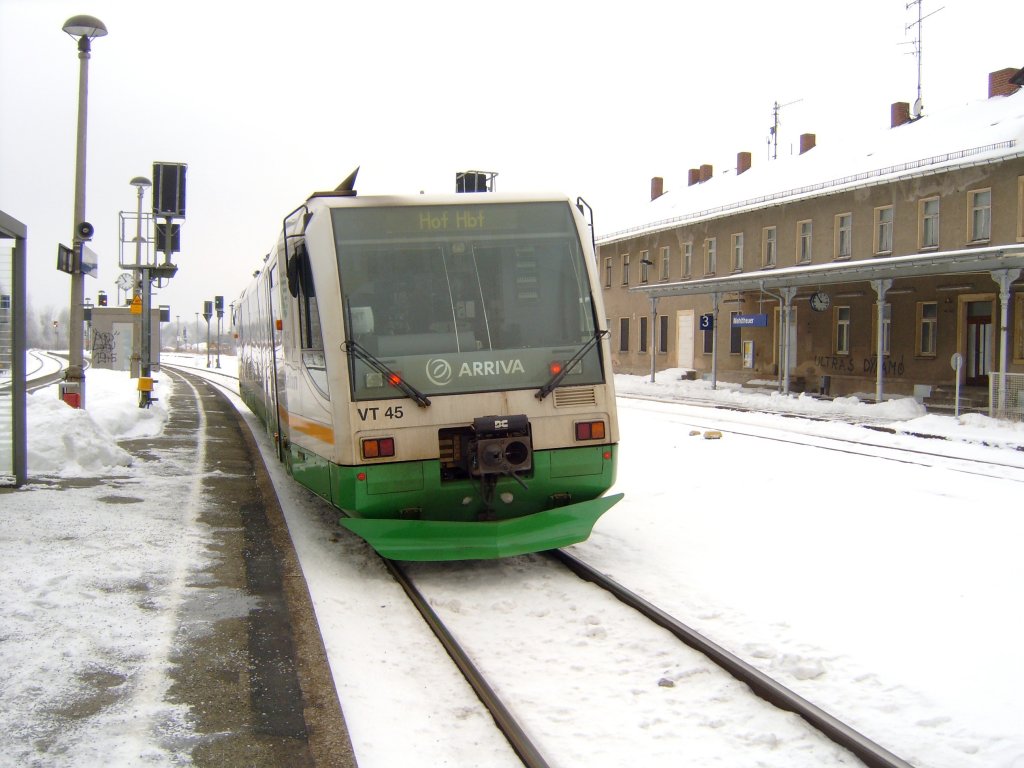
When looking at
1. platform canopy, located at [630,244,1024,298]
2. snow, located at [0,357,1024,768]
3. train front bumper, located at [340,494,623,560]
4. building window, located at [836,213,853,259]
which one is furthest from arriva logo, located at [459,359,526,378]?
building window, located at [836,213,853,259]

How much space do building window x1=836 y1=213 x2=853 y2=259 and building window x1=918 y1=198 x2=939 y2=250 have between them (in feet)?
9.40

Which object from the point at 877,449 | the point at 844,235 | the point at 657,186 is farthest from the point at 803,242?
the point at 877,449

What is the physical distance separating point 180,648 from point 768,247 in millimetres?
31968

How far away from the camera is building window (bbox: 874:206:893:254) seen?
2826 centimetres

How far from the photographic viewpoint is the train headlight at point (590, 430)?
6922 mm

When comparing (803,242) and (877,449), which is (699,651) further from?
(803,242)

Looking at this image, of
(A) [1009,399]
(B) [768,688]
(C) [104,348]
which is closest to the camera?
(B) [768,688]

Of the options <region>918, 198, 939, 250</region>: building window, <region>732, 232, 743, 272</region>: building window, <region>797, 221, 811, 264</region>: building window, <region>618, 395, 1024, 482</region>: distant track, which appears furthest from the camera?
<region>732, 232, 743, 272</region>: building window

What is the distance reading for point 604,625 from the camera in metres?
5.58

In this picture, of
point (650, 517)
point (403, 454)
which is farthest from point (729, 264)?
point (403, 454)

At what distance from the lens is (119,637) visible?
5055 millimetres

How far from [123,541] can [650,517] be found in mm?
4822

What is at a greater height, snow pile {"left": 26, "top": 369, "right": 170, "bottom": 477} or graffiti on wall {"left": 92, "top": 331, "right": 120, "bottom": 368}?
graffiti on wall {"left": 92, "top": 331, "right": 120, "bottom": 368}

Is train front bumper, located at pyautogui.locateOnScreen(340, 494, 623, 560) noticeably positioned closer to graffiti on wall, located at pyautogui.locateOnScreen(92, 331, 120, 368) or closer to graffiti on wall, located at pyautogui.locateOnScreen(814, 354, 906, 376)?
graffiti on wall, located at pyautogui.locateOnScreen(814, 354, 906, 376)
